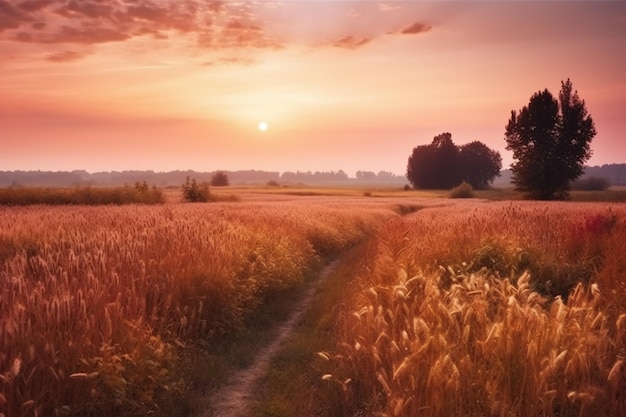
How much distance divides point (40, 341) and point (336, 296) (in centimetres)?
727

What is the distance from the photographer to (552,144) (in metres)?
58.1

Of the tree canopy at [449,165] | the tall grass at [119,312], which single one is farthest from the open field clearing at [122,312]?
the tree canopy at [449,165]

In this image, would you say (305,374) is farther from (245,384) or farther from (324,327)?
(324,327)

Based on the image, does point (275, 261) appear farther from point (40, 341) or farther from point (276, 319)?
point (40, 341)

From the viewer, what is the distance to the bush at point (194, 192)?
155ft

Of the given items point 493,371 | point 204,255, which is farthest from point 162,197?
point 493,371

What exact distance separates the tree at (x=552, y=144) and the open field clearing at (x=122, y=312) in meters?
53.3

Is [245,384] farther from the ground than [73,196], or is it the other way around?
[73,196]

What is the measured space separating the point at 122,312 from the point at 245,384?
6.90 feet

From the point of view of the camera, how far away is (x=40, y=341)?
535cm

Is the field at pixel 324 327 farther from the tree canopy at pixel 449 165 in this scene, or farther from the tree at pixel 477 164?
the tree at pixel 477 164

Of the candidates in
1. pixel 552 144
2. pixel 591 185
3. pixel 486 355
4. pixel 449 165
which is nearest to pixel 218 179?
pixel 449 165

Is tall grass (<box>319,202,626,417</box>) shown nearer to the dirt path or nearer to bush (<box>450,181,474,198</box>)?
the dirt path

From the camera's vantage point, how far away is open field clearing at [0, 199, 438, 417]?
5.16 meters
